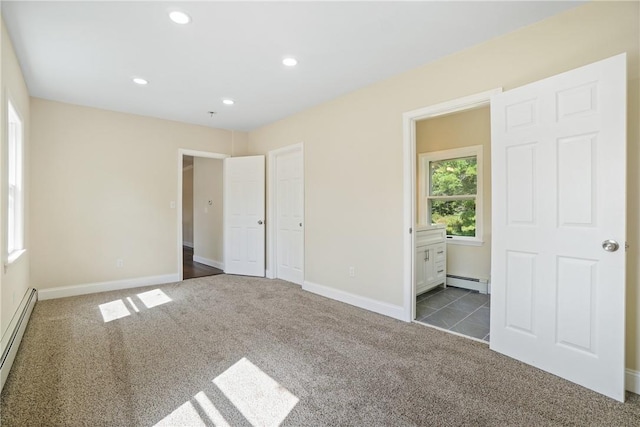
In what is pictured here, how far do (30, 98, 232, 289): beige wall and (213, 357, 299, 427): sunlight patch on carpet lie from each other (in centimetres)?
313

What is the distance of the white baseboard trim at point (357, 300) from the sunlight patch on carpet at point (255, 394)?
160 centimetres

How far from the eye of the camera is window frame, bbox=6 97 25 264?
283 centimetres

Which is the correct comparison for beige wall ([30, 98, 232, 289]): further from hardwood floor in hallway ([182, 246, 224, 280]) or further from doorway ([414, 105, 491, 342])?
doorway ([414, 105, 491, 342])

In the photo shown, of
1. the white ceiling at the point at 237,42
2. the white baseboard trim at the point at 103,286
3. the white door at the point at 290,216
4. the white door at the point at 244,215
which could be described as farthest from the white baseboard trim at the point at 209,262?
the white ceiling at the point at 237,42

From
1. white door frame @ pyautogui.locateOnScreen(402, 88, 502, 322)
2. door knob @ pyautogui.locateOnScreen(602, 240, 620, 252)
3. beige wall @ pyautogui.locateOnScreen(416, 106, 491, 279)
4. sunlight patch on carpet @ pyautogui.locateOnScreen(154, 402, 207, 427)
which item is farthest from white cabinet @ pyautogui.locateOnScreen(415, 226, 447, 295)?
sunlight patch on carpet @ pyautogui.locateOnScreen(154, 402, 207, 427)

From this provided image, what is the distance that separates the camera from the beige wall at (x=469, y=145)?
4.15 meters

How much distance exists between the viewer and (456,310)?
11.1ft

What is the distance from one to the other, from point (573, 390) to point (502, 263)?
0.88 m

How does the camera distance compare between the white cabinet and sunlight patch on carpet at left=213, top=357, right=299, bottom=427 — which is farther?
the white cabinet

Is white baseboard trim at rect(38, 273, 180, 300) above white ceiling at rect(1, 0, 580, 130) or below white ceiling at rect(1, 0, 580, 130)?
below

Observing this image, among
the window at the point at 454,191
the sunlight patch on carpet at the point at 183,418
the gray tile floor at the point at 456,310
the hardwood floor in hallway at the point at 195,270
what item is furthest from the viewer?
the hardwood floor in hallway at the point at 195,270

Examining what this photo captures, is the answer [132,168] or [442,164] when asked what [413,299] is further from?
[132,168]

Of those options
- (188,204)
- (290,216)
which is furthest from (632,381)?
(188,204)

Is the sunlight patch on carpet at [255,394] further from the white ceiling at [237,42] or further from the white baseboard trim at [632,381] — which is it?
the white ceiling at [237,42]
